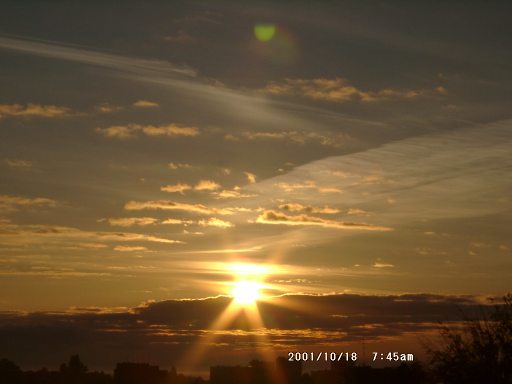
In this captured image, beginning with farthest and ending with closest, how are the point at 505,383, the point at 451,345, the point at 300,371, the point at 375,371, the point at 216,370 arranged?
the point at 216,370 → the point at 300,371 → the point at 375,371 → the point at 451,345 → the point at 505,383

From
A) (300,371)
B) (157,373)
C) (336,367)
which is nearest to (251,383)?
(300,371)

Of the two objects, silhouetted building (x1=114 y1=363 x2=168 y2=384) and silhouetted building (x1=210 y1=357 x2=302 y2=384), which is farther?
silhouetted building (x1=114 y1=363 x2=168 y2=384)

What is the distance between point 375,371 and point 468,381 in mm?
78985

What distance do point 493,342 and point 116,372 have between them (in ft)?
499

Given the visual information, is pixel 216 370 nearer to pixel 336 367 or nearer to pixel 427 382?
pixel 336 367

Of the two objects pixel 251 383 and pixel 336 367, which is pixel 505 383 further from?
pixel 251 383

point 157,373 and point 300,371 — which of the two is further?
point 157,373

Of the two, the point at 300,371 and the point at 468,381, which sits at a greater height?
the point at 300,371

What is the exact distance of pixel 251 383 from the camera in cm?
17638

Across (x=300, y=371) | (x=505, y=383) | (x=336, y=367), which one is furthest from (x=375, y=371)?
(x=505, y=383)

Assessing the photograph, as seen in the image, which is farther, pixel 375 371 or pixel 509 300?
pixel 375 371

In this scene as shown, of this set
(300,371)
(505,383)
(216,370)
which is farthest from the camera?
(216,370)

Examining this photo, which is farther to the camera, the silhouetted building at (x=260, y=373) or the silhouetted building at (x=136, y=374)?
the silhouetted building at (x=136, y=374)

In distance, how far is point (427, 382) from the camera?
5919 cm
